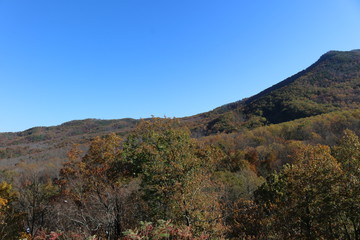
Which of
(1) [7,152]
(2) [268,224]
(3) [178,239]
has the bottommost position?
(2) [268,224]

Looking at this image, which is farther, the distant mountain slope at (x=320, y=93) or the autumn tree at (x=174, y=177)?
the distant mountain slope at (x=320, y=93)

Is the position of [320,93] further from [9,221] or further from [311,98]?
[9,221]

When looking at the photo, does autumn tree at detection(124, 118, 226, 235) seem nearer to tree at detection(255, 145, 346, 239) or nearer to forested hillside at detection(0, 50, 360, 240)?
forested hillside at detection(0, 50, 360, 240)

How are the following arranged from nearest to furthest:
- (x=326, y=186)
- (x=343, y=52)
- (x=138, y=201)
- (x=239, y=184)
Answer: (x=326, y=186) → (x=138, y=201) → (x=239, y=184) → (x=343, y=52)

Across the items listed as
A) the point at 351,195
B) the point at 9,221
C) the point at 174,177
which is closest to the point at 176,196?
the point at 174,177

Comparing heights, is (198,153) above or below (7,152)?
below

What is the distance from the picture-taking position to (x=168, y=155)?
42.8 feet

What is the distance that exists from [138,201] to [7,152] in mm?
132377

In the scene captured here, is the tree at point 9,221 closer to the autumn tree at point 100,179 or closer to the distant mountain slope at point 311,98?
the autumn tree at point 100,179

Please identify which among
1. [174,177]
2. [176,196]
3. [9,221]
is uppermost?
[174,177]

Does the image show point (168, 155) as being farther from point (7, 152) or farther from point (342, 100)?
point (7, 152)

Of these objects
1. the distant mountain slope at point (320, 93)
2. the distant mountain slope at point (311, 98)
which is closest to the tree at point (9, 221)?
the distant mountain slope at point (311, 98)

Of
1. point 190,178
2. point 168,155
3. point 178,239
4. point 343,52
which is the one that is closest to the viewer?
point 178,239

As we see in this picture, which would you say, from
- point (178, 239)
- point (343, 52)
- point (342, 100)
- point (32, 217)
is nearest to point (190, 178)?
point (178, 239)
